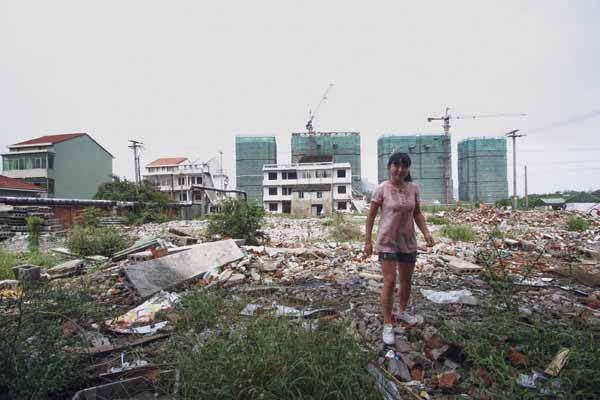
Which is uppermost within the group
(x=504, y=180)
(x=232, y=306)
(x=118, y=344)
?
(x=504, y=180)

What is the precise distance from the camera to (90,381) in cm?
192

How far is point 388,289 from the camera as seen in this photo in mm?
2393

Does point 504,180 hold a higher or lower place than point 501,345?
higher

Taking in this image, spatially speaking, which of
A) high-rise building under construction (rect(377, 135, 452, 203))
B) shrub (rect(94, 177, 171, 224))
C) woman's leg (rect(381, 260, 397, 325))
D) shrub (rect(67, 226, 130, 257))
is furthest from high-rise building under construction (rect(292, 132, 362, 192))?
woman's leg (rect(381, 260, 397, 325))

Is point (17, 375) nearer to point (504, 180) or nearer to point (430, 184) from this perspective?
point (430, 184)

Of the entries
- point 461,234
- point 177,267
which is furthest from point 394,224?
point 461,234

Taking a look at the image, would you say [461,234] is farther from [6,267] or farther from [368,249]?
[6,267]

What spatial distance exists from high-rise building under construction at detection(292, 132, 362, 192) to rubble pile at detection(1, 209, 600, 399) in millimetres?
45129

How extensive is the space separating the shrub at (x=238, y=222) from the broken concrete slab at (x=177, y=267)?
1809 millimetres

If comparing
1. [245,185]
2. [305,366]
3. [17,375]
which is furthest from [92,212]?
[245,185]

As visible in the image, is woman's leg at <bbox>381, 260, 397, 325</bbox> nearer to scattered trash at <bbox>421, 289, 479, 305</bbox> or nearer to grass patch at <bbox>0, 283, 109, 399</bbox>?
scattered trash at <bbox>421, 289, 479, 305</bbox>

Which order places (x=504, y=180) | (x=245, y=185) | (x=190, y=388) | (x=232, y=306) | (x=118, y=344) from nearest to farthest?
(x=190, y=388) → (x=118, y=344) → (x=232, y=306) → (x=504, y=180) → (x=245, y=185)

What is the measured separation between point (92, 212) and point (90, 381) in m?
10.3

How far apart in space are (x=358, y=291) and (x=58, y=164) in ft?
110
